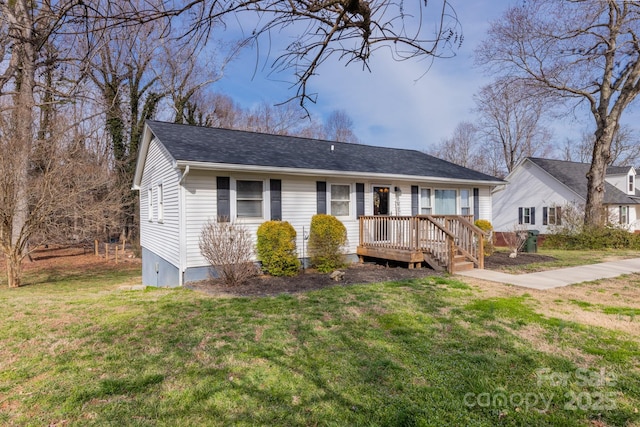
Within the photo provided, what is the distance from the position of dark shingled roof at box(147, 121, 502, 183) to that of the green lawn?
4.49m

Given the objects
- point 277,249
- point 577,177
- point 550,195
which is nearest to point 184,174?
point 277,249

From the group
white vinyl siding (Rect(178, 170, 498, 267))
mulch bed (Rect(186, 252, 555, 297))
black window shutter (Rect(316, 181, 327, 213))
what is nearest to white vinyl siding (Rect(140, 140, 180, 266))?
white vinyl siding (Rect(178, 170, 498, 267))

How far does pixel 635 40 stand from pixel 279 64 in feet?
60.3

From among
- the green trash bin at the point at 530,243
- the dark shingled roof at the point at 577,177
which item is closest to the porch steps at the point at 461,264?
the green trash bin at the point at 530,243

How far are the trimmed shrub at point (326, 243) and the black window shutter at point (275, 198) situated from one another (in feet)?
3.33

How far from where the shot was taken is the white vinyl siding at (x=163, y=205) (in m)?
9.00

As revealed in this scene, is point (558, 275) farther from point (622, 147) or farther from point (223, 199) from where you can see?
point (622, 147)

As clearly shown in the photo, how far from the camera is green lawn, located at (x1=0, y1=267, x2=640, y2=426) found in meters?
2.64

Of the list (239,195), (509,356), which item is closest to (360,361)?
(509,356)

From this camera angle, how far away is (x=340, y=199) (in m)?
10.7

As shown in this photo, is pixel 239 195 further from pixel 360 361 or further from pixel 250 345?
pixel 360 361

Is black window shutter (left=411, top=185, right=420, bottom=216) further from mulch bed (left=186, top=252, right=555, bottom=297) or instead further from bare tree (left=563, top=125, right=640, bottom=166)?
bare tree (left=563, top=125, right=640, bottom=166)

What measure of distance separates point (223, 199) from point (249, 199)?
708 millimetres

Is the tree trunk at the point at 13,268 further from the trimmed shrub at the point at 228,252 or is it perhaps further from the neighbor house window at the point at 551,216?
the neighbor house window at the point at 551,216
